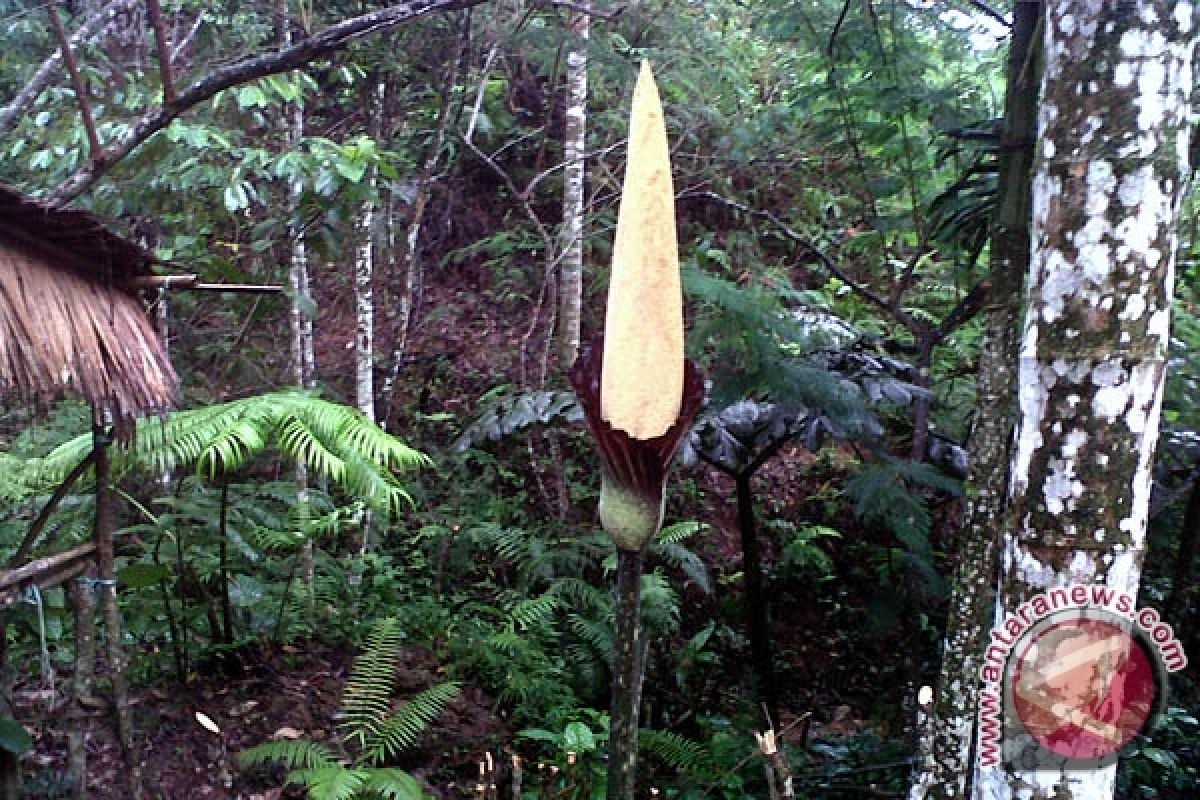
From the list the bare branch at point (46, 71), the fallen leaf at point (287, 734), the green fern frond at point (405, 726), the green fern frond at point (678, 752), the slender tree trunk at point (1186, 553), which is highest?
the bare branch at point (46, 71)

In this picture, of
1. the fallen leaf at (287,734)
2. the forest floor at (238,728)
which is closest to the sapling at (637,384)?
the forest floor at (238,728)

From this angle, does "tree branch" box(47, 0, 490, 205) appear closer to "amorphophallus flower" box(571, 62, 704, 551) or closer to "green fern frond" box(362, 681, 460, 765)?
"amorphophallus flower" box(571, 62, 704, 551)

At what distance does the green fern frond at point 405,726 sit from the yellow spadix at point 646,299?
2480mm

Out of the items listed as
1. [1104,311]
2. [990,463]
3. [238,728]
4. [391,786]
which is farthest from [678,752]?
[1104,311]

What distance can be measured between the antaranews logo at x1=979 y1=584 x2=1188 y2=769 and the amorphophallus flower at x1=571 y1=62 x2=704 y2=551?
709 millimetres

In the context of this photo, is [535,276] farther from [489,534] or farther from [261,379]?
[489,534]

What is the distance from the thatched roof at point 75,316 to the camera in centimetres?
179

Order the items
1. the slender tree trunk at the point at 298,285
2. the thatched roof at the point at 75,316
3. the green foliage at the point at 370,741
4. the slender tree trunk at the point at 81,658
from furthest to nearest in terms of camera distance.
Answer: the slender tree trunk at the point at 298,285, the green foliage at the point at 370,741, the slender tree trunk at the point at 81,658, the thatched roof at the point at 75,316

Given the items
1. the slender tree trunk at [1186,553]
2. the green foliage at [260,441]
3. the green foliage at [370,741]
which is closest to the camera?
the green foliage at [260,441]

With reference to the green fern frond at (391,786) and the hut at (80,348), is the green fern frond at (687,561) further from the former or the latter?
the hut at (80,348)

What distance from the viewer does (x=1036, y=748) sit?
141 cm

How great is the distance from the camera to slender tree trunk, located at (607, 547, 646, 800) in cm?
119

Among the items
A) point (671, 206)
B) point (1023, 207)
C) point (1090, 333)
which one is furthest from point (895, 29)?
point (671, 206)

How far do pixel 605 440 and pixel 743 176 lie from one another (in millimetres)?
6564
